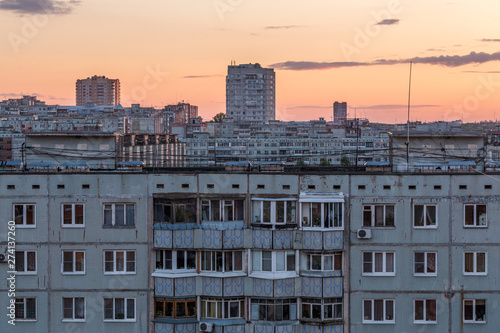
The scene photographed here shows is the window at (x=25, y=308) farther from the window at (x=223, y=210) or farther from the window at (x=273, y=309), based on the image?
the window at (x=273, y=309)

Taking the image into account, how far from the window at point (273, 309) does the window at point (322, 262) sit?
2.95 feet

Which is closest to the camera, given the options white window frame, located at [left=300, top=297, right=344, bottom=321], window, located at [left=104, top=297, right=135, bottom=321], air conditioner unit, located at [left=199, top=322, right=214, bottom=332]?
air conditioner unit, located at [left=199, top=322, right=214, bottom=332]

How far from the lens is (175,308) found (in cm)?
1980

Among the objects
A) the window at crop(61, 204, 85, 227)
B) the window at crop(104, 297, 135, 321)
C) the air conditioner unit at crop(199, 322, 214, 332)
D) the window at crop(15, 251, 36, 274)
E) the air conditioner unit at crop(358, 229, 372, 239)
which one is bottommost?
the air conditioner unit at crop(199, 322, 214, 332)

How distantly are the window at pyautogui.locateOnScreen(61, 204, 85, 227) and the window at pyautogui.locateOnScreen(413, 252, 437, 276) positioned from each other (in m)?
7.99

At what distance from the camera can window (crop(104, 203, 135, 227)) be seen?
20094mm

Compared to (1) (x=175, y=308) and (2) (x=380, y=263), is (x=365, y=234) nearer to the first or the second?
(2) (x=380, y=263)

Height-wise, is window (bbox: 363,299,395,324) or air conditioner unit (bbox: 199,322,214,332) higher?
window (bbox: 363,299,395,324)

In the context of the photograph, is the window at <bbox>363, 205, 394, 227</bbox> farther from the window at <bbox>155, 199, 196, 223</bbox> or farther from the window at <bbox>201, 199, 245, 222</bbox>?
the window at <bbox>155, 199, 196, 223</bbox>

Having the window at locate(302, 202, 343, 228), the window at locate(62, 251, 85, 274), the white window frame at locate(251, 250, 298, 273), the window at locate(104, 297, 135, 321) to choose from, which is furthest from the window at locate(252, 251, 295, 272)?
the window at locate(62, 251, 85, 274)

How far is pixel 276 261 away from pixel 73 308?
4971mm

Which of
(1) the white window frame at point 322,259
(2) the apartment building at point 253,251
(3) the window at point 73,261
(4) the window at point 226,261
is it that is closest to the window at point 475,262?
(2) the apartment building at point 253,251

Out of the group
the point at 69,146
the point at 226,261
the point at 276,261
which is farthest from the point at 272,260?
the point at 69,146

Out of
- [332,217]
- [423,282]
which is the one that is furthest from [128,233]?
[423,282]
